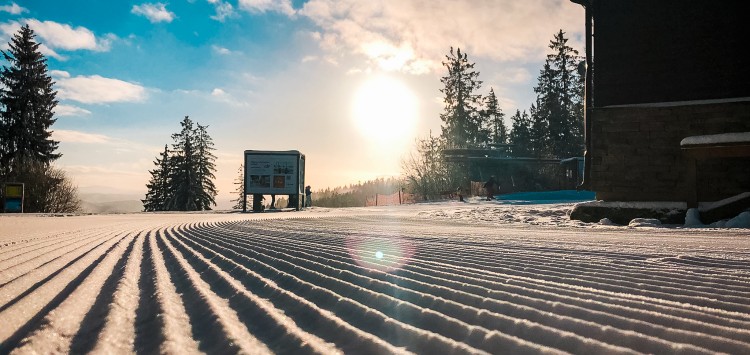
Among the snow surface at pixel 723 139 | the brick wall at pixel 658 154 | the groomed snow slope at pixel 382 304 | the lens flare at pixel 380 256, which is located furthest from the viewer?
the brick wall at pixel 658 154

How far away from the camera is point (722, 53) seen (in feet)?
35.1

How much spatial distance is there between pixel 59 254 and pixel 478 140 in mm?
51329

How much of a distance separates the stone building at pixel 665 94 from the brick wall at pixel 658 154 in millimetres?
19

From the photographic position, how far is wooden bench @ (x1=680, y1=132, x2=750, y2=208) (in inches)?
343

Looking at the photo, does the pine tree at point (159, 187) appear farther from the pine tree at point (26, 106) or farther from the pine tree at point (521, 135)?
the pine tree at point (521, 135)

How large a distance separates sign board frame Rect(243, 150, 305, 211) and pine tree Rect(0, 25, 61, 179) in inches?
801

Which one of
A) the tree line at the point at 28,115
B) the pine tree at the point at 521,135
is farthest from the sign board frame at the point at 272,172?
the pine tree at the point at 521,135

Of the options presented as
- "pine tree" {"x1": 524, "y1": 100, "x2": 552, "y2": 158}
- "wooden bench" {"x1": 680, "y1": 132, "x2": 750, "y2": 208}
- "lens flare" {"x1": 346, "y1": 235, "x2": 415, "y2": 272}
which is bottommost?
"lens flare" {"x1": 346, "y1": 235, "x2": 415, "y2": 272}

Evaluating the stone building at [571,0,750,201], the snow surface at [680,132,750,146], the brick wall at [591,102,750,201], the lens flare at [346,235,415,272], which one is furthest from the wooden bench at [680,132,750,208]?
the lens flare at [346,235,415,272]

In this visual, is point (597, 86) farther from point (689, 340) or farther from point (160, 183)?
point (160, 183)

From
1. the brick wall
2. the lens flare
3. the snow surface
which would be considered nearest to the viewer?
the lens flare

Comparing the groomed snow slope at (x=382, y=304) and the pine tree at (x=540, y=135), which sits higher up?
the pine tree at (x=540, y=135)

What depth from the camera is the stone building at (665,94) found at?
10.4m

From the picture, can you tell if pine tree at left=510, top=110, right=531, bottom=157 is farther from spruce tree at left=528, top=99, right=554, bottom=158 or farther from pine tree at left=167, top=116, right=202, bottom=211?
pine tree at left=167, top=116, right=202, bottom=211
